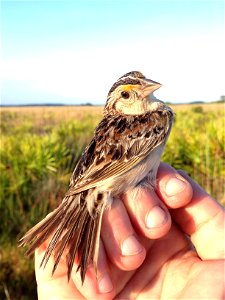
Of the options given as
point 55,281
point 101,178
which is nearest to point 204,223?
point 101,178

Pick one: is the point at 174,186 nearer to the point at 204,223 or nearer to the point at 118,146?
the point at 204,223

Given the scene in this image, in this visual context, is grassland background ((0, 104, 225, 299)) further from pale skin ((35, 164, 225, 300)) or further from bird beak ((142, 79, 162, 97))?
pale skin ((35, 164, 225, 300))

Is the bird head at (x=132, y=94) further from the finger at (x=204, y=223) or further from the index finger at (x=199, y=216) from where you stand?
the finger at (x=204, y=223)

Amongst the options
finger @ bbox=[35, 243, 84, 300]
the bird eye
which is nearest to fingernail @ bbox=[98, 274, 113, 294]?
finger @ bbox=[35, 243, 84, 300]

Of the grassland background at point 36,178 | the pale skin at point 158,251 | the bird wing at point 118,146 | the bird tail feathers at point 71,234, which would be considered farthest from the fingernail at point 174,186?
the grassland background at point 36,178

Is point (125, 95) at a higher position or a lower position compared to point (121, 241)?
higher

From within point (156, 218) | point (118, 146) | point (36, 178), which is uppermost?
point (118, 146)
